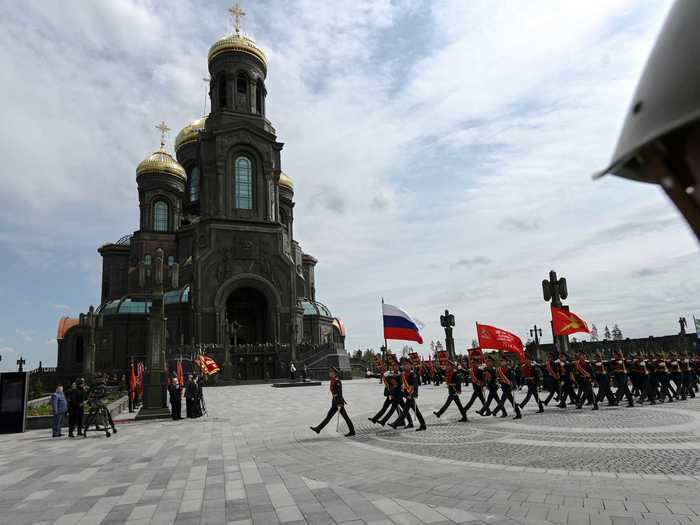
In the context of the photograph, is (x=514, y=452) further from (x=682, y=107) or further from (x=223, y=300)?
(x=223, y=300)

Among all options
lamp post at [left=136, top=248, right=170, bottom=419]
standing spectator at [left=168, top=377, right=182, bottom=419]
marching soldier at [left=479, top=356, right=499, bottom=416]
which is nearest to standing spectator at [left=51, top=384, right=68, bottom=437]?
standing spectator at [left=168, top=377, right=182, bottom=419]

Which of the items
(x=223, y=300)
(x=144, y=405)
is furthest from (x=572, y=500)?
(x=223, y=300)

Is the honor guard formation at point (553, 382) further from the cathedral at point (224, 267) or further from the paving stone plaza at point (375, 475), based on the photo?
the cathedral at point (224, 267)

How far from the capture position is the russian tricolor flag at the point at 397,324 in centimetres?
2159

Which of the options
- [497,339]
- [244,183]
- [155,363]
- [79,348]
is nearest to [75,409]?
[155,363]

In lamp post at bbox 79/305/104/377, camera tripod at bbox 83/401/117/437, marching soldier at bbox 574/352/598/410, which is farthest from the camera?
lamp post at bbox 79/305/104/377

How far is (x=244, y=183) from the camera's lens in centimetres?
5103

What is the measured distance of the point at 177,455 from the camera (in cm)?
1017

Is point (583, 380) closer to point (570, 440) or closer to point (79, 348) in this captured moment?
point (570, 440)

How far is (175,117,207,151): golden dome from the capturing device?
209ft

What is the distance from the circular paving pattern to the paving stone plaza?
4cm

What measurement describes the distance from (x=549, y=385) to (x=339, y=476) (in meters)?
11.3

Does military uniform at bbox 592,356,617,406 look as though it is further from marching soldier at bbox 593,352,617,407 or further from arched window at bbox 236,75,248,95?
arched window at bbox 236,75,248,95

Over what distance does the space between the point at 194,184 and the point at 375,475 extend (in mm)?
60807
